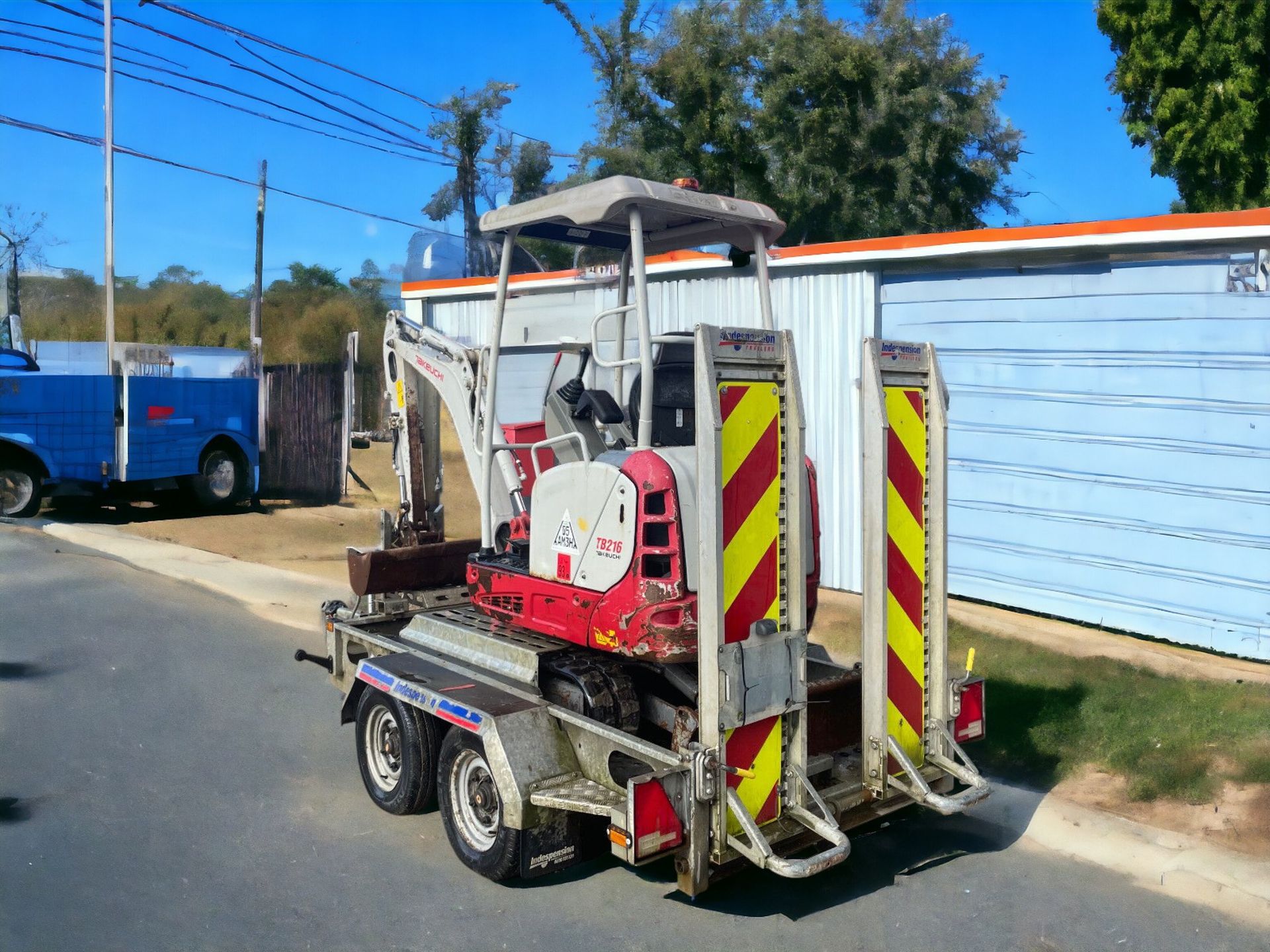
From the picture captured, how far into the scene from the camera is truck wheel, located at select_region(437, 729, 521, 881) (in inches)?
197

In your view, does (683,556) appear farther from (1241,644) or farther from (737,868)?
(1241,644)

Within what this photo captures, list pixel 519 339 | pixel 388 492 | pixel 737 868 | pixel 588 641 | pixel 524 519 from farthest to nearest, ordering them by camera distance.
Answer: pixel 388 492 → pixel 519 339 → pixel 524 519 → pixel 588 641 → pixel 737 868

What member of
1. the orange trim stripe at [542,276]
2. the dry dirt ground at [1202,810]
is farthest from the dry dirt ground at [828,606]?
the orange trim stripe at [542,276]

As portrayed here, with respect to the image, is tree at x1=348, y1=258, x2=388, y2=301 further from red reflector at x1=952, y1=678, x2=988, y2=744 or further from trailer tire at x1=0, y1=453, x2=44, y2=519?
red reflector at x1=952, y1=678, x2=988, y2=744

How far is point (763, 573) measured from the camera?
458 centimetres

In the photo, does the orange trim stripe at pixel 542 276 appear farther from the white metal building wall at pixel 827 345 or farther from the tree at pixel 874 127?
the tree at pixel 874 127

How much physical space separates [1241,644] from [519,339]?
589 cm

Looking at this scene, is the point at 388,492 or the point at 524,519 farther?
the point at 388,492

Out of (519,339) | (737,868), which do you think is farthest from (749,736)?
(519,339)

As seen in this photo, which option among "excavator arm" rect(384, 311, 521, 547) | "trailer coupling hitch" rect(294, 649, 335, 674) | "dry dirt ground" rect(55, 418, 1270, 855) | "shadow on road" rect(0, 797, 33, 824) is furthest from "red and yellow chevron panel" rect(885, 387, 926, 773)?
"shadow on road" rect(0, 797, 33, 824)

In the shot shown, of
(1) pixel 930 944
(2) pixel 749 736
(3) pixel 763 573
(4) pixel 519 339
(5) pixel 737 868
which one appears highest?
(4) pixel 519 339

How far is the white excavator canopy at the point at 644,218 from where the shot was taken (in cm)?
521

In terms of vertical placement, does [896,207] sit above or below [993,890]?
above

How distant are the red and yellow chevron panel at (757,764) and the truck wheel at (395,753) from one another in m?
1.87
